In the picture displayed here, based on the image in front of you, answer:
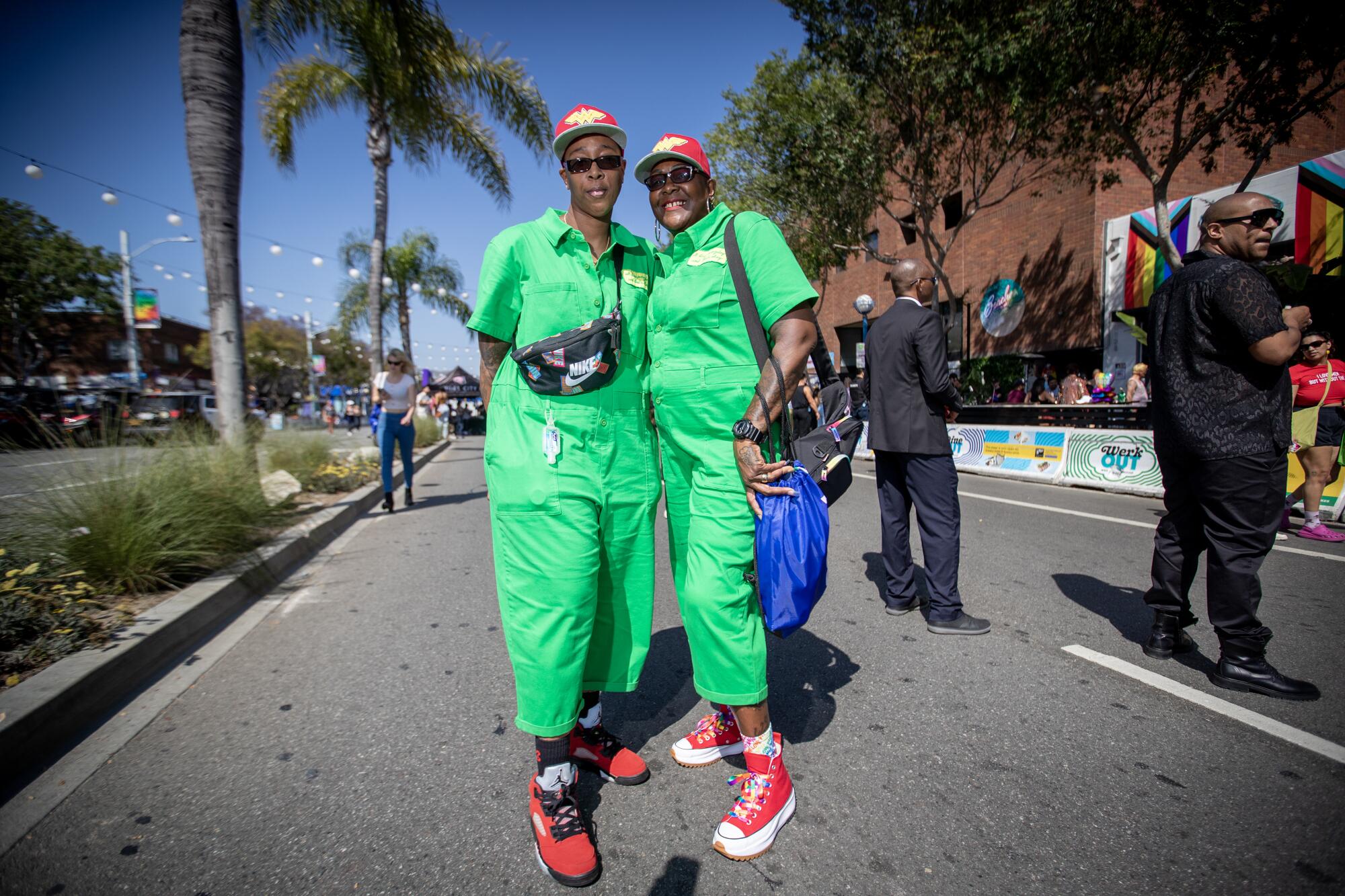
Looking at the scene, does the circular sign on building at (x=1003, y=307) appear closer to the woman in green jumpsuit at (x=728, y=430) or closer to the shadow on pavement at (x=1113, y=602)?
the shadow on pavement at (x=1113, y=602)

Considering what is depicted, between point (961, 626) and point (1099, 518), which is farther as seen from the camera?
point (1099, 518)

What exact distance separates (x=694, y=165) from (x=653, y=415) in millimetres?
816

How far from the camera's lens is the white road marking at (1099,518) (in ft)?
16.1

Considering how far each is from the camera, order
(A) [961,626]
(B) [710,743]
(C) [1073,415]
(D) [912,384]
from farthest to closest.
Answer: (C) [1073,415]
(D) [912,384]
(A) [961,626]
(B) [710,743]

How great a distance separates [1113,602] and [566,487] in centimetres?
364

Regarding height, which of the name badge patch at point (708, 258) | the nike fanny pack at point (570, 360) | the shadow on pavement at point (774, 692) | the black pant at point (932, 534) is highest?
the name badge patch at point (708, 258)

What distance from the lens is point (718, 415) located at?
1.93 metres

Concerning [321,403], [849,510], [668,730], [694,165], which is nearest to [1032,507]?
[849,510]

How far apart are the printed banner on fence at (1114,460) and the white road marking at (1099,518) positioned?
5.62ft

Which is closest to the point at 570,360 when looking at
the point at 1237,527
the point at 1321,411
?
the point at 1237,527

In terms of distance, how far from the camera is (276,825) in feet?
6.38

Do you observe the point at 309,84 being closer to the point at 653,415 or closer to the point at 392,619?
the point at 392,619

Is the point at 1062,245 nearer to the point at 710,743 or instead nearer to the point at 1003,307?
the point at 1003,307

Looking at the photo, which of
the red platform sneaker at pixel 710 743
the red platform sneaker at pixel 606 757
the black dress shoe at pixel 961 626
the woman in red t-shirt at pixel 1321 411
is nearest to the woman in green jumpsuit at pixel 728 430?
the red platform sneaker at pixel 710 743
